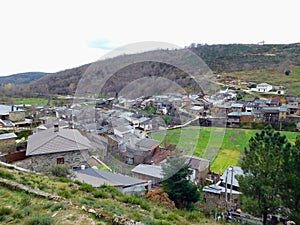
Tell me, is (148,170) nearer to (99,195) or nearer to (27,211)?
(99,195)

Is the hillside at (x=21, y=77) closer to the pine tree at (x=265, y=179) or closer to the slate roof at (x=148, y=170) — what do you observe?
the slate roof at (x=148, y=170)

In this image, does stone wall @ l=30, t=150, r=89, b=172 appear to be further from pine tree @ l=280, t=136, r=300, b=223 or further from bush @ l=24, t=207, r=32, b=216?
pine tree @ l=280, t=136, r=300, b=223

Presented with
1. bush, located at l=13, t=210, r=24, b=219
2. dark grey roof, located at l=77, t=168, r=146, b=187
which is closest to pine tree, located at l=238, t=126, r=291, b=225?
dark grey roof, located at l=77, t=168, r=146, b=187

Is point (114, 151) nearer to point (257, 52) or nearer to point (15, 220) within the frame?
point (15, 220)

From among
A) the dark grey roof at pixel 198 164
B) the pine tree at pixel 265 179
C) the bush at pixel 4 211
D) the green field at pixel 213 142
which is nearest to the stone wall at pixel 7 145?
the green field at pixel 213 142

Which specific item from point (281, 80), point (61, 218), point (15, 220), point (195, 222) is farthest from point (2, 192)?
point (281, 80)

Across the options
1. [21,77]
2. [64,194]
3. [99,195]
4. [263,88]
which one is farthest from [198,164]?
[21,77]
